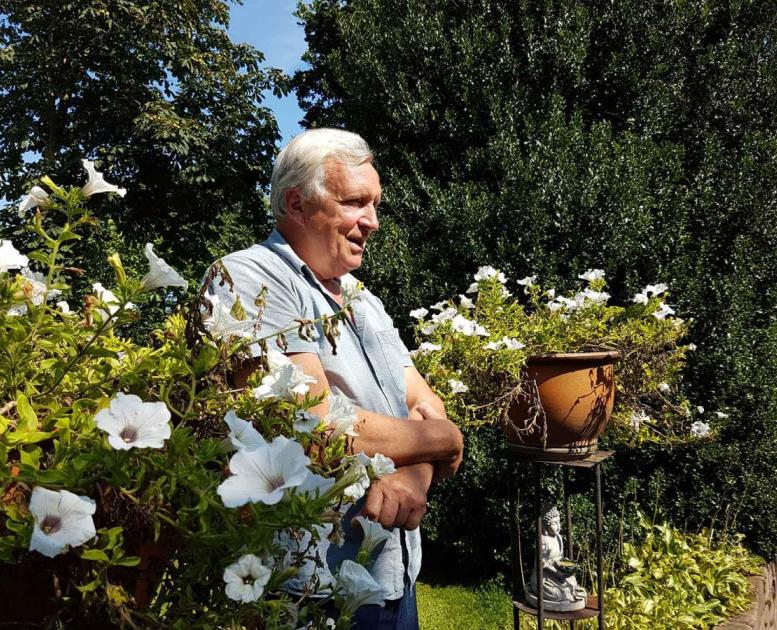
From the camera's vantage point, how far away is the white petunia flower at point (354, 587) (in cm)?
80

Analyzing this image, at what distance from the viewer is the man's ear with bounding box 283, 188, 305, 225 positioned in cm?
174

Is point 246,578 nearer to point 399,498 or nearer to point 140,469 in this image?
point 140,469

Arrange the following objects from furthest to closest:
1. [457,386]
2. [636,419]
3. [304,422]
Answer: [636,419] → [457,386] → [304,422]

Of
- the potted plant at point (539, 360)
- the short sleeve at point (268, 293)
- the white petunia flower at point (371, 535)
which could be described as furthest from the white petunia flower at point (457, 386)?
the white petunia flower at point (371, 535)

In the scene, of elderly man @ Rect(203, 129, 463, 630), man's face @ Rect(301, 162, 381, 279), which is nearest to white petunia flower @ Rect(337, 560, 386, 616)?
elderly man @ Rect(203, 129, 463, 630)

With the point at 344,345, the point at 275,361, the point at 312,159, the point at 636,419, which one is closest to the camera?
the point at 275,361

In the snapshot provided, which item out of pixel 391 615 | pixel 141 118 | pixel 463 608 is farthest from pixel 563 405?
pixel 141 118

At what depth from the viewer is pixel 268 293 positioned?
1.44m

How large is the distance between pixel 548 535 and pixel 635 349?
1304 millimetres

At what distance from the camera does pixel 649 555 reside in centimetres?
444

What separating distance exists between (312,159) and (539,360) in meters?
1.47

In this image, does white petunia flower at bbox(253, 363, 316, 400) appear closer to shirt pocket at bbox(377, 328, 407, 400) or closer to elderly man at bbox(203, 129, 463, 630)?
elderly man at bbox(203, 129, 463, 630)

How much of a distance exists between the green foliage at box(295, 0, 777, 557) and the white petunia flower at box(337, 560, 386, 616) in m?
3.99

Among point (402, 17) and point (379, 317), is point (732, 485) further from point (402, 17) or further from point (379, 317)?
point (402, 17)
